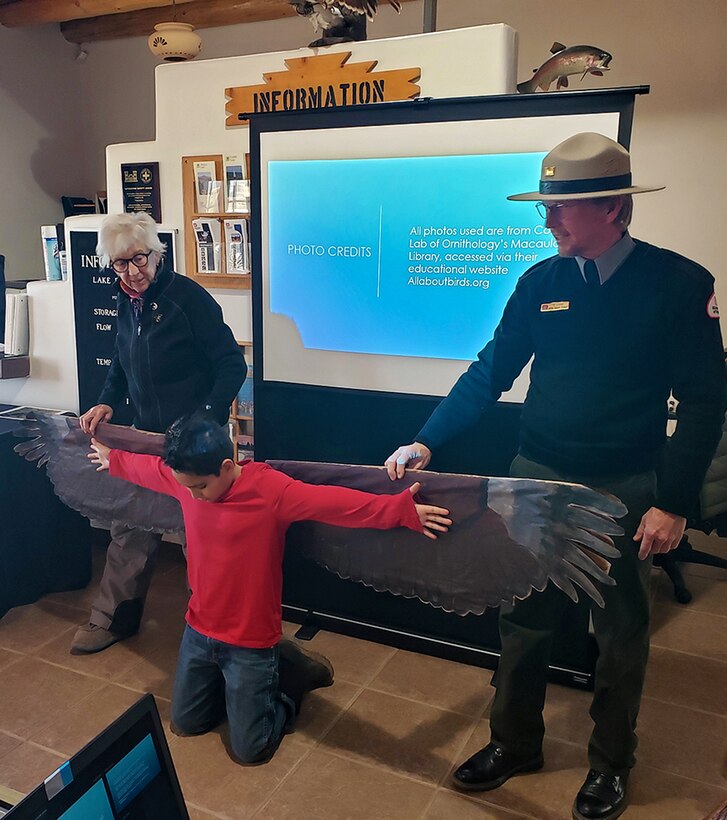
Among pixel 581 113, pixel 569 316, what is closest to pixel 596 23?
pixel 581 113

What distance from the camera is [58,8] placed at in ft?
13.3

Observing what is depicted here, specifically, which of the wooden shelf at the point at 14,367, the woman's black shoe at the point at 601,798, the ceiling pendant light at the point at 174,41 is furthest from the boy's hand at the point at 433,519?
the ceiling pendant light at the point at 174,41

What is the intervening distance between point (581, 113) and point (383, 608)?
1697mm

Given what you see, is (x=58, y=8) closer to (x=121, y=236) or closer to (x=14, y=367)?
(x=14, y=367)

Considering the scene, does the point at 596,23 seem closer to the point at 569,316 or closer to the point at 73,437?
the point at 569,316

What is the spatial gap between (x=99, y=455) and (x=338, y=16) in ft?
5.00

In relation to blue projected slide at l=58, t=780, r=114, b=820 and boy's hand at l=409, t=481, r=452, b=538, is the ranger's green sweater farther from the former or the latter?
blue projected slide at l=58, t=780, r=114, b=820

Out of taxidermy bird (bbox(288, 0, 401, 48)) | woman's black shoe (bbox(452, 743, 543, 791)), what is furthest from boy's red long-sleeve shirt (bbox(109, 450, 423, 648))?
taxidermy bird (bbox(288, 0, 401, 48))

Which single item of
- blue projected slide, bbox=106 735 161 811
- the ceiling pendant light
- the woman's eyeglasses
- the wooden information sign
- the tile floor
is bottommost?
the tile floor

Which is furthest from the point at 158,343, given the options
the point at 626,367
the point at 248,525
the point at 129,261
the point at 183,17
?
the point at 183,17

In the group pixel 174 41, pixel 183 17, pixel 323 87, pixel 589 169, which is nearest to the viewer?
pixel 589 169

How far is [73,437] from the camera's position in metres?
2.22

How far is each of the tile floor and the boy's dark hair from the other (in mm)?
861

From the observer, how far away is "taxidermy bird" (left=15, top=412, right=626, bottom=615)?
1.72 metres
